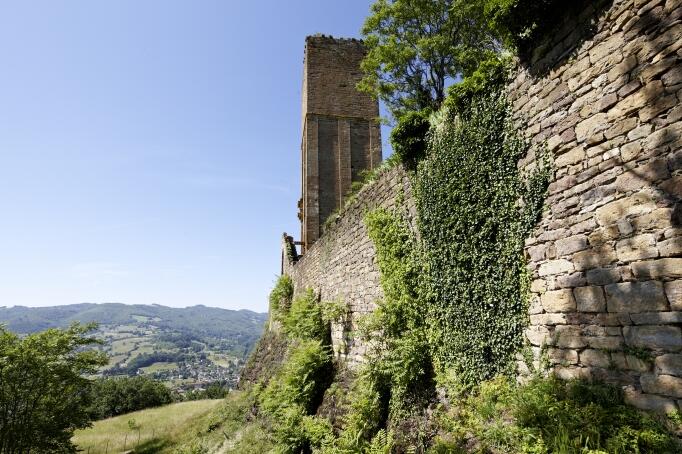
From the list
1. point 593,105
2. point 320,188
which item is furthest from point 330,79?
point 593,105

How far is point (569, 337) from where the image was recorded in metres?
4.02

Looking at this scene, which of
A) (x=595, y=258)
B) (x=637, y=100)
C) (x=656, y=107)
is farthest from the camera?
(x=595, y=258)

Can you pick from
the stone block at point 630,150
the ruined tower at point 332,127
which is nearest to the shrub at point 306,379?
the stone block at point 630,150

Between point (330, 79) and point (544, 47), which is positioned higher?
point (330, 79)

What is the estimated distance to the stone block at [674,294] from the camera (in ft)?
10.3

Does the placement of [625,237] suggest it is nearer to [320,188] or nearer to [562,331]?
[562,331]

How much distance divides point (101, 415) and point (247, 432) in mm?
35359

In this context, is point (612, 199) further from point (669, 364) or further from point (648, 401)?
point (648, 401)

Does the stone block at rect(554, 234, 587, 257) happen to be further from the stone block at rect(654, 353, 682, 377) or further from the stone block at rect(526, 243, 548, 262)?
the stone block at rect(654, 353, 682, 377)

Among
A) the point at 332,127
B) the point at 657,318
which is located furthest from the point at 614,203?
the point at 332,127

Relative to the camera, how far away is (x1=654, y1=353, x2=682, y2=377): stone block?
3111 millimetres

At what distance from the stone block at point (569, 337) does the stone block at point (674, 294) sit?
0.92 m

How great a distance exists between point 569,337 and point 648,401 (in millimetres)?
858

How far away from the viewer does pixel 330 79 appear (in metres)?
22.6
